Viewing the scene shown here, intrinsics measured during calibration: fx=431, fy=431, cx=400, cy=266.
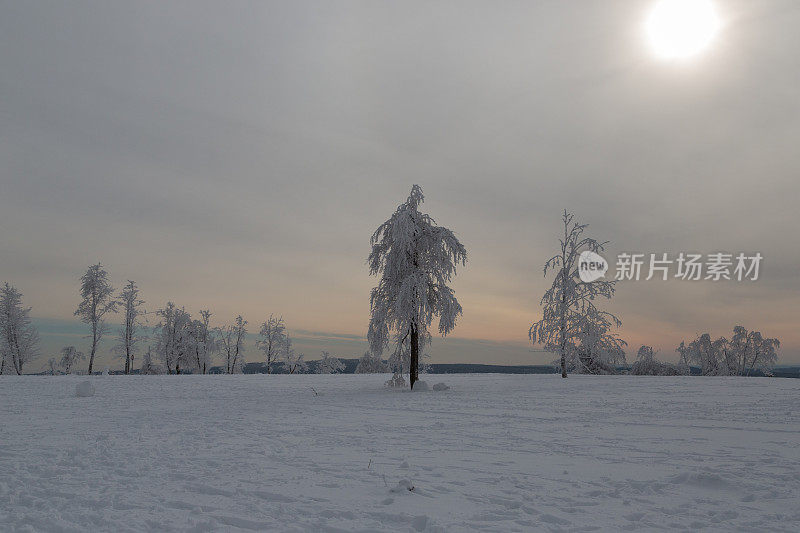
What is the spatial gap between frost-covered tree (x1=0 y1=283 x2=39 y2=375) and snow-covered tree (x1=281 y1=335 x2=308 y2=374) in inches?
1054

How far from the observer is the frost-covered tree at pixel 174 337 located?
52094 mm

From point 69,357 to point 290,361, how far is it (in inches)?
1307

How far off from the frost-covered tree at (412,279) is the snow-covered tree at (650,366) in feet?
156

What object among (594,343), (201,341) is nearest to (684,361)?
(594,343)

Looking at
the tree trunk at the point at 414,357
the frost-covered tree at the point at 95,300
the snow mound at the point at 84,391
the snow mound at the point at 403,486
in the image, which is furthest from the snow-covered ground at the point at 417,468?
the frost-covered tree at the point at 95,300

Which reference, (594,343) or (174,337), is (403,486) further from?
(174,337)

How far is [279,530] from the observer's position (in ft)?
15.1

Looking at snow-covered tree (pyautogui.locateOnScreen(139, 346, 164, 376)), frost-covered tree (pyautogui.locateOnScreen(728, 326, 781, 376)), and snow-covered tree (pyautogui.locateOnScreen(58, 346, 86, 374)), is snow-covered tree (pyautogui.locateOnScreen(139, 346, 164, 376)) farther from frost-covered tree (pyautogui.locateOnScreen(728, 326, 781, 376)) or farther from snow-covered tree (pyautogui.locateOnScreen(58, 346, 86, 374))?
frost-covered tree (pyautogui.locateOnScreen(728, 326, 781, 376))

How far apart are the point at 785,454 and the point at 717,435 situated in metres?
1.40

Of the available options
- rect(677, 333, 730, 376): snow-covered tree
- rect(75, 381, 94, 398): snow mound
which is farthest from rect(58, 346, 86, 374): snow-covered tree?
rect(677, 333, 730, 376): snow-covered tree

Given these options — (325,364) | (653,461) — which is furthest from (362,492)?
(325,364)

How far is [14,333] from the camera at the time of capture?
43031 mm

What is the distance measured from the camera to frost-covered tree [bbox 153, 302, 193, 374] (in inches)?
2051

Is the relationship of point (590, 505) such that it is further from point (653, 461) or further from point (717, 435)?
point (717, 435)
